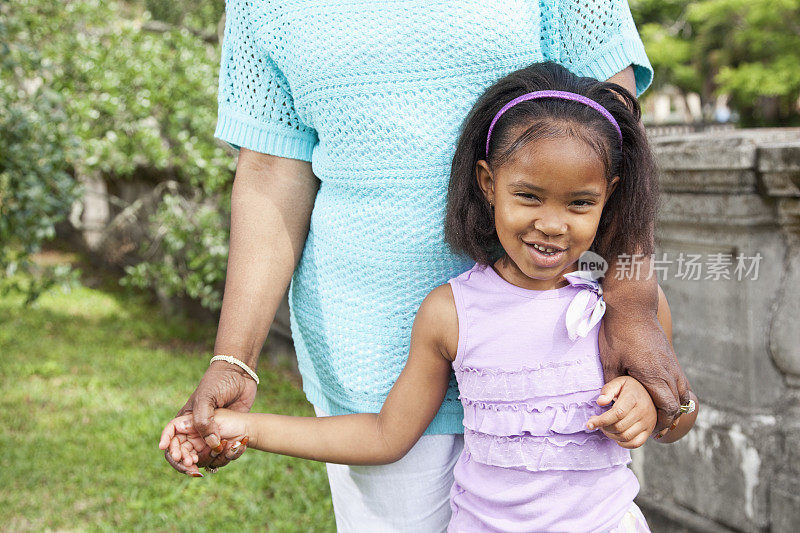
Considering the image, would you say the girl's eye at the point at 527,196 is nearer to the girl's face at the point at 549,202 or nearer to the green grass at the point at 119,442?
the girl's face at the point at 549,202

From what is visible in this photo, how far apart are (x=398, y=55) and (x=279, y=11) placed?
271 millimetres

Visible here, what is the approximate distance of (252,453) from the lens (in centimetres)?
446

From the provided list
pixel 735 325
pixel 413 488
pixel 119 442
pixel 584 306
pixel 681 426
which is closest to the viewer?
pixel 584 306

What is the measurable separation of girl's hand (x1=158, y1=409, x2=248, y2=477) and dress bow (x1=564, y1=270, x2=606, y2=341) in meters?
0.60

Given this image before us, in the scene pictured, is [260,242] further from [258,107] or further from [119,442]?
[119,442]

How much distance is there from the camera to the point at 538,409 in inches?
53.7

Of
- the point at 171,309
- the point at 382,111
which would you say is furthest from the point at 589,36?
the point at 171,309

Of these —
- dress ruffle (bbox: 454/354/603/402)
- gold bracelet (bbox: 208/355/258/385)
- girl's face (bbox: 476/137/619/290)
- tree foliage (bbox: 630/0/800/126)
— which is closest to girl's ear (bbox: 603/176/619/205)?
girl's face (bbox: 476/137/619/290)

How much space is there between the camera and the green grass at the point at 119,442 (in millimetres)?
3812

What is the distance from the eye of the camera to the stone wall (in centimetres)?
257

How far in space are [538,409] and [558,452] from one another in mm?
79

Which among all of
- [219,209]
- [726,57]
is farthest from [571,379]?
[726,57]

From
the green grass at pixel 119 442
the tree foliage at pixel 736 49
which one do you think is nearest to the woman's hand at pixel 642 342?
the green grass at pixel 119 442

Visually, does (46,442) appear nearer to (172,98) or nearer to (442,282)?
(172,98)
